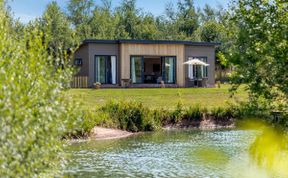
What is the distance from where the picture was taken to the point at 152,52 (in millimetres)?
31578

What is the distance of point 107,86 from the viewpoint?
99.0ft

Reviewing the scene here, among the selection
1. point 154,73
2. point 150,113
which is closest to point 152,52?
point 154,73

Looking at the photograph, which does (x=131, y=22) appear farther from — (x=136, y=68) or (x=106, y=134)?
(x=106, y=134)

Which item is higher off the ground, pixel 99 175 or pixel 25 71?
pixel 25 71

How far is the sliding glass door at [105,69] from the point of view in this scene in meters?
30.5

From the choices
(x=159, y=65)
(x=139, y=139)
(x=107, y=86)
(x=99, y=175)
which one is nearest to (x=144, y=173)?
(x=99, y=175)

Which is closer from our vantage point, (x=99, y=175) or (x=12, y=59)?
(x=12, y=59)

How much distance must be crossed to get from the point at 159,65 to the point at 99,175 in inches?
978

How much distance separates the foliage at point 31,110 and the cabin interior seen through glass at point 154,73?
25978 mm

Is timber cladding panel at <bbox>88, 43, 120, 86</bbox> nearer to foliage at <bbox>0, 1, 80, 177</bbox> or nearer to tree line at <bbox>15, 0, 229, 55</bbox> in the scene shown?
tree line at <bbox>15, 0, 229, 55</bbox>

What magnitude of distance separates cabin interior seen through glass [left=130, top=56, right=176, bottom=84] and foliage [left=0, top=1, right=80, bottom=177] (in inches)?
1023

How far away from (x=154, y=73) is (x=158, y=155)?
73.5 ft

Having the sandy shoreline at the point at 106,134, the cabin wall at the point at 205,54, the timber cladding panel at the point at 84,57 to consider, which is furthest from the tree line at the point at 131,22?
the sandy shoreline at the point at 106,134

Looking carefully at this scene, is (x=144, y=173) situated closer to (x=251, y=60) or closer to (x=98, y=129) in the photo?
(x=251, y=60)
